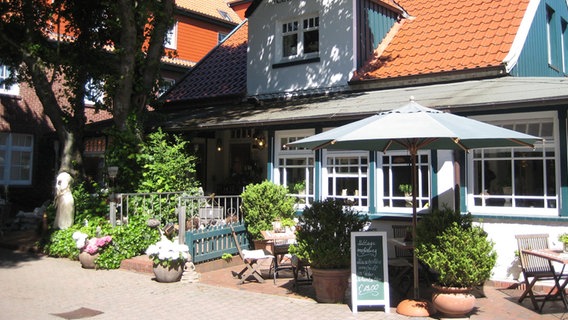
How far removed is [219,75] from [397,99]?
825 cm

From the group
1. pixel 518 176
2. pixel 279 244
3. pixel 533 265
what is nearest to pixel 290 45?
pixel 279 244

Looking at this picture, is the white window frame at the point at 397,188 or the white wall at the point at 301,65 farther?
the white wall at the point at 301,65

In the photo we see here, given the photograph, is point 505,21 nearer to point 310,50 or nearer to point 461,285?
point 310,50

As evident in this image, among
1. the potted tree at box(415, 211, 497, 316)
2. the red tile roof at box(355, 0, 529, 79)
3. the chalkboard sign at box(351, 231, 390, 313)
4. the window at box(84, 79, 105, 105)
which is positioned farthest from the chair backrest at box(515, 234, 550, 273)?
the window at box(84, 79, 105, 105)

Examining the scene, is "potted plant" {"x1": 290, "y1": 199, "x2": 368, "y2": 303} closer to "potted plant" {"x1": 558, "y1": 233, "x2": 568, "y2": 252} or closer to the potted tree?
the potted tree

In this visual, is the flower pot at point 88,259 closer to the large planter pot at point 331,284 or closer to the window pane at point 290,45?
the large planter pot at point 331,284

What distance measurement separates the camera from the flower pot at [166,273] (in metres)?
8.82

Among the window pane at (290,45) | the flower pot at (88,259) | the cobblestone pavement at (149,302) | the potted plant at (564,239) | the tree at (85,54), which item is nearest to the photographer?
the cobblestone pavement at (149,302)

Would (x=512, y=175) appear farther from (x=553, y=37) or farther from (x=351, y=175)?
(x=553, y=37)

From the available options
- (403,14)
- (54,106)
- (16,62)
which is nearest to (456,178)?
(403,14)

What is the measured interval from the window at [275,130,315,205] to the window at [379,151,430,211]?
1.90 meters

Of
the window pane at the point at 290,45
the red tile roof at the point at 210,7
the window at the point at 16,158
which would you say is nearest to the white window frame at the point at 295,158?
the window pane at the point at 290,45

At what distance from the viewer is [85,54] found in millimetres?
14688

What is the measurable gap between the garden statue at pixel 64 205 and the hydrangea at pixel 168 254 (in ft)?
12.7
